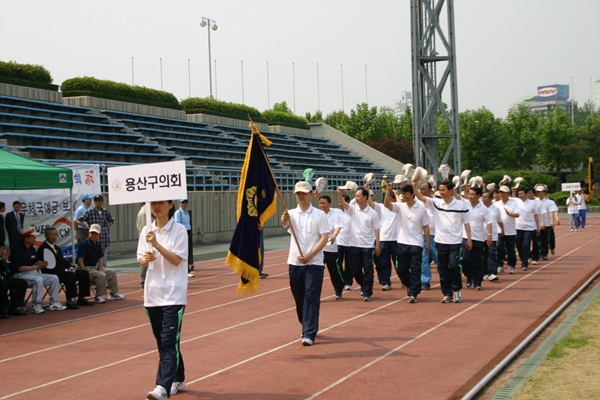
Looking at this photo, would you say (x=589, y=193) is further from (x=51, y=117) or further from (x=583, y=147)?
(x=583, y=147)

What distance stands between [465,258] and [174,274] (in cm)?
843

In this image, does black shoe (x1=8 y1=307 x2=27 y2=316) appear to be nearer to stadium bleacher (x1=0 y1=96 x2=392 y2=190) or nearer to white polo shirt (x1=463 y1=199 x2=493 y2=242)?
white polo shirt (x1=463 y1=199 x2=493 y2=242)

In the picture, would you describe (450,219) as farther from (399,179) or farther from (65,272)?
(65,272)

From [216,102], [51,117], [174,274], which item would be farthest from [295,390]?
[216,102]

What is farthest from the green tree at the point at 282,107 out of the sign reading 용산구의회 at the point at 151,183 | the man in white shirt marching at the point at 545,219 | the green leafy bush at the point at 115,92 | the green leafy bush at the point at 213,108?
the sign reading 용산구의회 at the point at 151,183

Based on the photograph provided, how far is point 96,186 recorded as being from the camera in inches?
763

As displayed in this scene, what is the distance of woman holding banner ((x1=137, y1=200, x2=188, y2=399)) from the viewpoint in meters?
6.29

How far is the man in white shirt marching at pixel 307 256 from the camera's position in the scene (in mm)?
8648

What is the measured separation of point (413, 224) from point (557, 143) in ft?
209

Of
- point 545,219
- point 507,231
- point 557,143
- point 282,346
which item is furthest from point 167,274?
point 557,143

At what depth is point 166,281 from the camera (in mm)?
6473

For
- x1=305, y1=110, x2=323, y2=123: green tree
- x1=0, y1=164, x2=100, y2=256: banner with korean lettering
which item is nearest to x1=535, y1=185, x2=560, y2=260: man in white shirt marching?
x1=0, y1=164, x2=100, y2=256: banner with korean lettering

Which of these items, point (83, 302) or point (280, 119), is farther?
point (280, 119)

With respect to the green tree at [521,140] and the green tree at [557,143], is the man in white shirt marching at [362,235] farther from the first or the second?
the green tree at [557,143]
